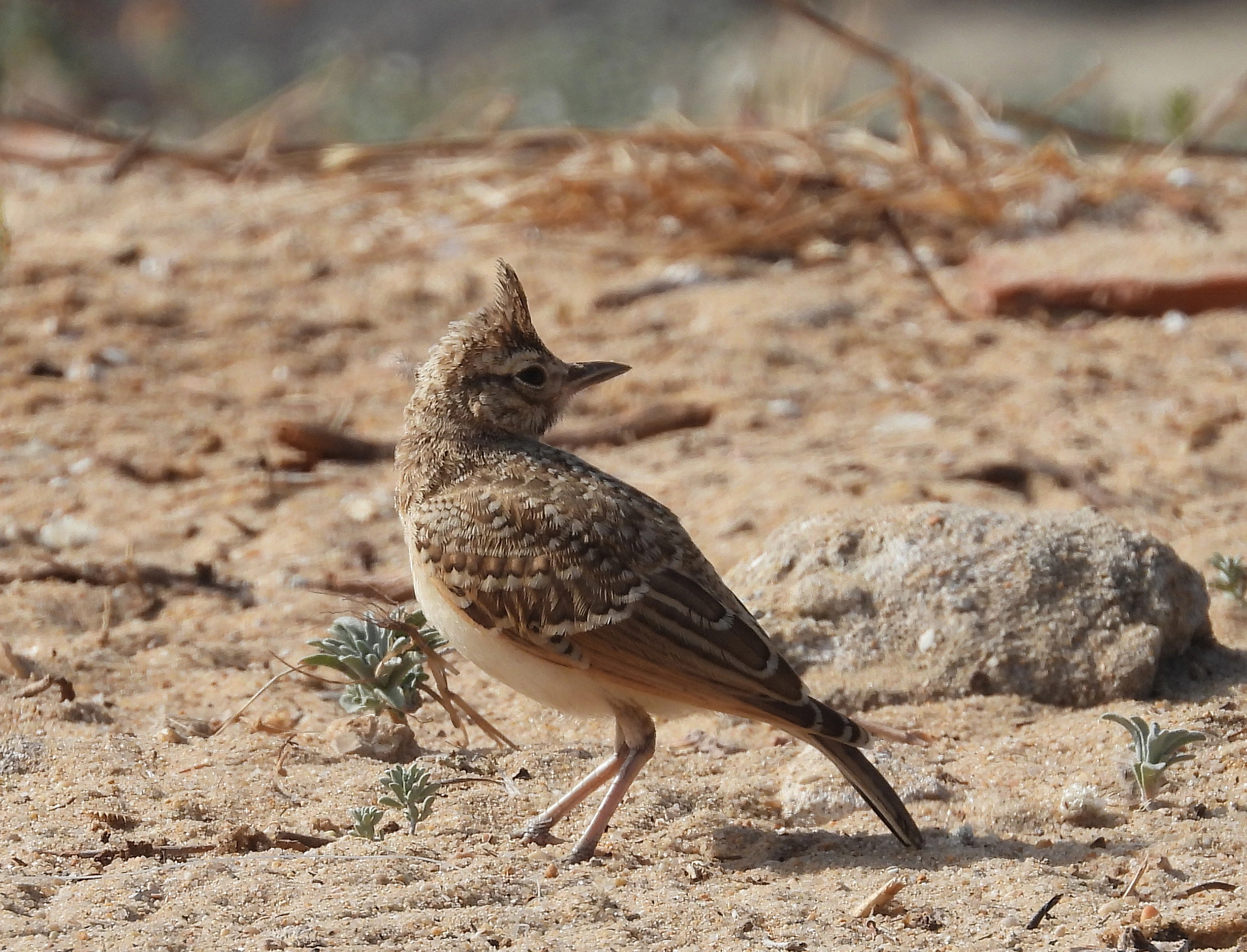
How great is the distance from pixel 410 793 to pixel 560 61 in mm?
11251

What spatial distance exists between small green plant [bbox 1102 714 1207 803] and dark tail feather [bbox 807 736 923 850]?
55 cm

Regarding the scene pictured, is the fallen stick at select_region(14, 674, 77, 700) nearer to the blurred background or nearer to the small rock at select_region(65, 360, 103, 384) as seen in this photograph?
the small rock at select_region(65, 360, 103, 384)

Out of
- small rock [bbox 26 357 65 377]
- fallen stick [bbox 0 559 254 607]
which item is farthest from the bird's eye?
small rock [bbox 26 357 65 377]

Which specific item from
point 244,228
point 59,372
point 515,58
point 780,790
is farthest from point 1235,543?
point 515,58

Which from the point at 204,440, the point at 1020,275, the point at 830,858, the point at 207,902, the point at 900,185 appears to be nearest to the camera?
the point at 207,902

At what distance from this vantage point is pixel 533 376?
169 inches

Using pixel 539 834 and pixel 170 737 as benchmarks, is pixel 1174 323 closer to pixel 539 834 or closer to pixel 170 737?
pixel 539 834

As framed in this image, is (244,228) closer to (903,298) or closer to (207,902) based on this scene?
(903,298)

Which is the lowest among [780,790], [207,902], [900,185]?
[780,790]

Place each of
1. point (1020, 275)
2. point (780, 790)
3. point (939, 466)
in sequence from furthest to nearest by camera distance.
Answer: point (1020, 275) < point (939, 466) < point (780, 790)

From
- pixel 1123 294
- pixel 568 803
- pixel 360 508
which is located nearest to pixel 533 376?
pixel 568 803

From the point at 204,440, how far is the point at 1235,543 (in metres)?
3.75

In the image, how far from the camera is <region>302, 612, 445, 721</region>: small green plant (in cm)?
411

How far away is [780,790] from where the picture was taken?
402 centimetres
